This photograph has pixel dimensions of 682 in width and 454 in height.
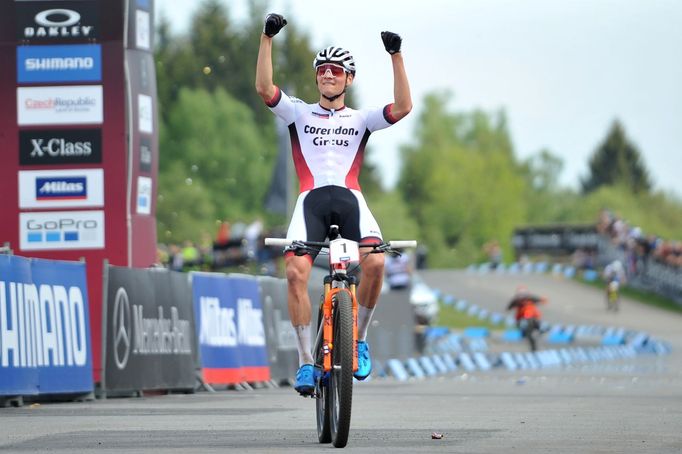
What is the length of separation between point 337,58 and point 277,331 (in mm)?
12107

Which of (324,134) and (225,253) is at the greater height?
(324,134)

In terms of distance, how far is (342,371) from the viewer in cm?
972

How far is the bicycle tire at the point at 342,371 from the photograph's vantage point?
9.69 m

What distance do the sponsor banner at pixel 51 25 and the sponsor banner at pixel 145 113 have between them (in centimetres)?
91

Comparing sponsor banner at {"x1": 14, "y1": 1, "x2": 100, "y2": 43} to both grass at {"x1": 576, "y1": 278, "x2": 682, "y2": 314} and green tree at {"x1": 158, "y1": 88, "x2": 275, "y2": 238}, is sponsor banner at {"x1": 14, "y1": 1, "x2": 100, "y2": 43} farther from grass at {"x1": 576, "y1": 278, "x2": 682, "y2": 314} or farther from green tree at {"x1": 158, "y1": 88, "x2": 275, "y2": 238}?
green tree at {"x1": 158, "y1": 88, "x2": 275, "y2": 238}

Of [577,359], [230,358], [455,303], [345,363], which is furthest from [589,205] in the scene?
[345,363]

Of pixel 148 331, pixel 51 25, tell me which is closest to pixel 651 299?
pixel 51 25

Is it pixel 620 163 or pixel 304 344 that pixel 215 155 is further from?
pixel 304 344

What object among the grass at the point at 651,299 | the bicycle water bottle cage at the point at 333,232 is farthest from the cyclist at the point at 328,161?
the grass at the point at 651,299

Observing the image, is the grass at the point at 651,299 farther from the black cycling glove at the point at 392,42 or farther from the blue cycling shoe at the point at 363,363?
the blue cycling shoe at the point at 363,363

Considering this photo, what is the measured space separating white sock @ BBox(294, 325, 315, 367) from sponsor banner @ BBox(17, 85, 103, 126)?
349 inches

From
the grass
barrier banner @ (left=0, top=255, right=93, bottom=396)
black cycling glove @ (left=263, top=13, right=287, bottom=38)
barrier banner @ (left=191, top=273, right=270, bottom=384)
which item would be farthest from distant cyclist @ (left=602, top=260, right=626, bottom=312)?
black cycling glove @ (left=263, top=13, right=287, bottom=38)

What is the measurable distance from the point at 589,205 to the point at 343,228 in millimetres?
158363

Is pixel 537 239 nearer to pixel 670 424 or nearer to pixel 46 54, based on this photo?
pixel 46 54
